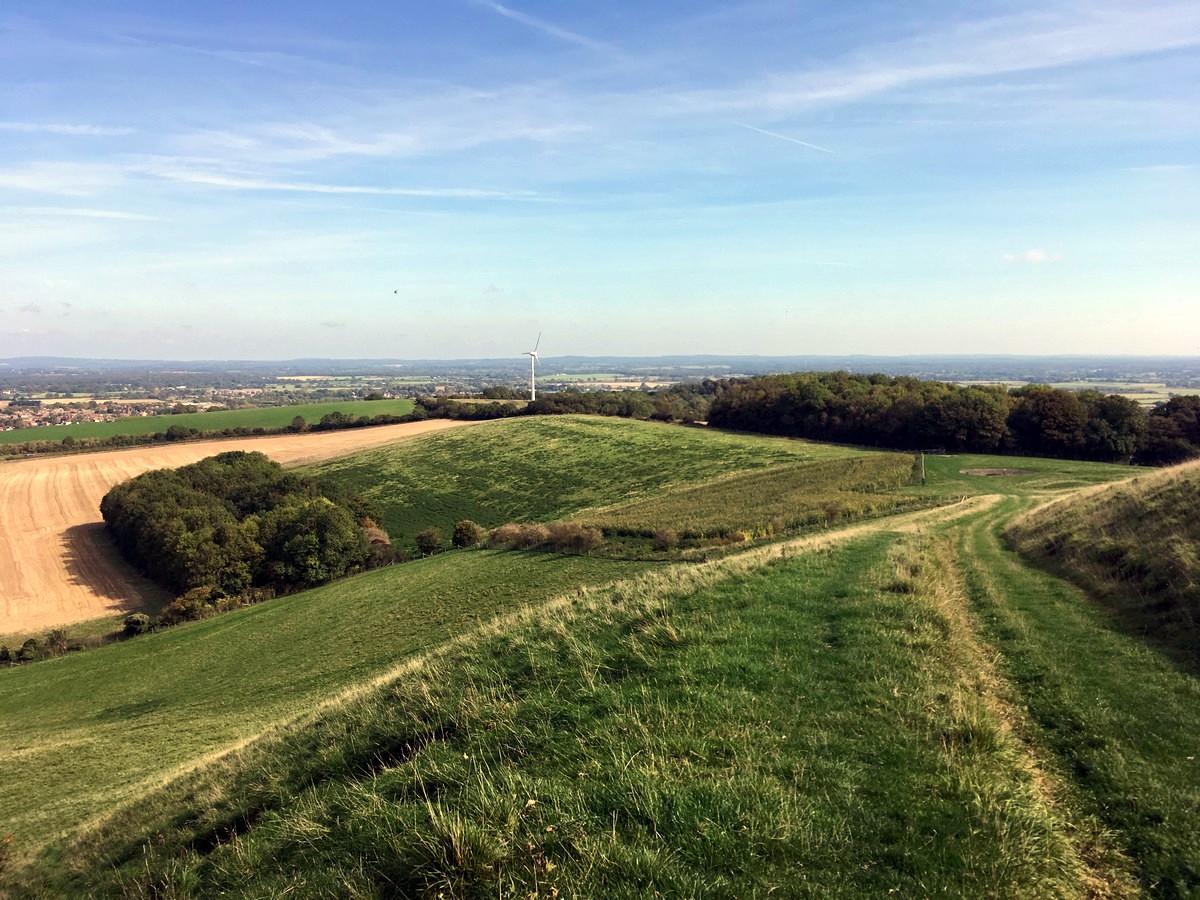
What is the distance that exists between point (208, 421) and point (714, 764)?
13366 centimetres

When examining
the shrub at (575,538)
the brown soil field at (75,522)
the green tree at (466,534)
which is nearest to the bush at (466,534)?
the green tree at (466,534)

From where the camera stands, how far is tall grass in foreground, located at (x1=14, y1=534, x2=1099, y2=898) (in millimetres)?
5043

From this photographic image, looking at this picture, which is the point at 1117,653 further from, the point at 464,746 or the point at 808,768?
the point at 464,746

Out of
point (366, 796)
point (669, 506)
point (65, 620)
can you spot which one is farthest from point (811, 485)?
point (65, 620)

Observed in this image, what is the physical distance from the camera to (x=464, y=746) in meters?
7.79

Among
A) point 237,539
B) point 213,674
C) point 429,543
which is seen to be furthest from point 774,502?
point 237,539

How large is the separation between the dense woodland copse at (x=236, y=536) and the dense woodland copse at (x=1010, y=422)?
58886mm

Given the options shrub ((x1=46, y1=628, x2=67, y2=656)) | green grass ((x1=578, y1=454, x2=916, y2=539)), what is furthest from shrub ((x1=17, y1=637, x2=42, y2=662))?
green grass ((x1=578, y1=454, x2=916, y2=539))

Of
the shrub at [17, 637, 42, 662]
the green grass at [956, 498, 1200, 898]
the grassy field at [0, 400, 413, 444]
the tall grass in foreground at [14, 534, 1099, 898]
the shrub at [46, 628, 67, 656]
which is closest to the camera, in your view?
the tall grass in foreground at [14, 534, 1099, 898]

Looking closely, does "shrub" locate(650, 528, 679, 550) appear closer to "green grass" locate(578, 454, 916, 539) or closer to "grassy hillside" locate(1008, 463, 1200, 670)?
"green grass" locate(578, 454, 916, 539)

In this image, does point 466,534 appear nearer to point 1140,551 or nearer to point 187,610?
point 187,610

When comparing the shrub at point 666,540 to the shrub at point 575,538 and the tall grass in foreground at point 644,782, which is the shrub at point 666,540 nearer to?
the shrub at point 575,538

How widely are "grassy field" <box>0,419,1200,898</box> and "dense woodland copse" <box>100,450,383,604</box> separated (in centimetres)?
3188

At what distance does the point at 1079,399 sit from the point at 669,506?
159 feet
